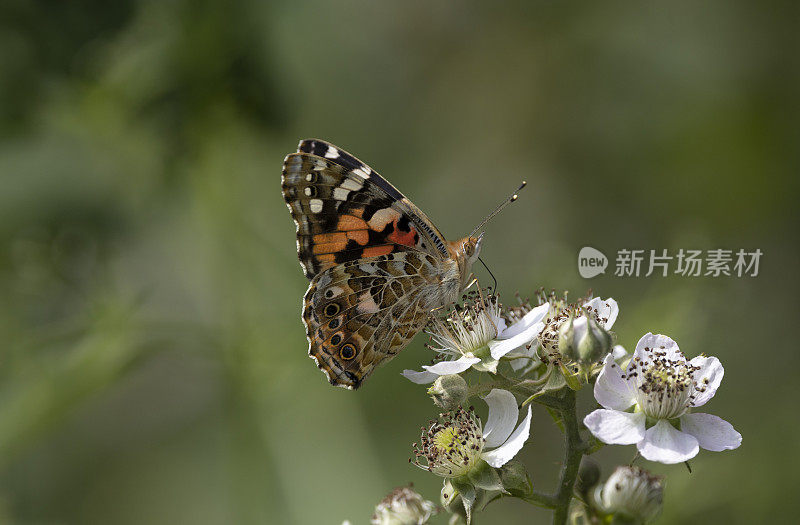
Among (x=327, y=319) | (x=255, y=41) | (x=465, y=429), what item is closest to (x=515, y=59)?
(x=255, y=41)

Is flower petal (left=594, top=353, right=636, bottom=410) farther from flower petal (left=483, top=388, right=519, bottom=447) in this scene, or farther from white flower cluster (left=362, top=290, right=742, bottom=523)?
flower petal (left=483, top=388, right=519, bottom=447)

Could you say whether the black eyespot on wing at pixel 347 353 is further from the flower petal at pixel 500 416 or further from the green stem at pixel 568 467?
the green stem at pixel 568 467

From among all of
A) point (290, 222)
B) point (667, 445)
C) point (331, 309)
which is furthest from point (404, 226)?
point (290, 222)

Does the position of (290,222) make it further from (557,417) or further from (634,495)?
(634,495)

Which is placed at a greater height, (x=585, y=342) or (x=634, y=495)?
(x=585, y=342)

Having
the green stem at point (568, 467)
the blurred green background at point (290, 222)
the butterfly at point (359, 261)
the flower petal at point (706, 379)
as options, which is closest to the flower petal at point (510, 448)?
the green stem at point (568, 467)

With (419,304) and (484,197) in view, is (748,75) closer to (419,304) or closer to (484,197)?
(484,197)

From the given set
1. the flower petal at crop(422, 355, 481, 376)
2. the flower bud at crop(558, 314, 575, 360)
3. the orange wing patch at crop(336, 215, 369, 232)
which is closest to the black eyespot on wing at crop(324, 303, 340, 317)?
the orange wing patch at crop(336, 215, 369, 232)
